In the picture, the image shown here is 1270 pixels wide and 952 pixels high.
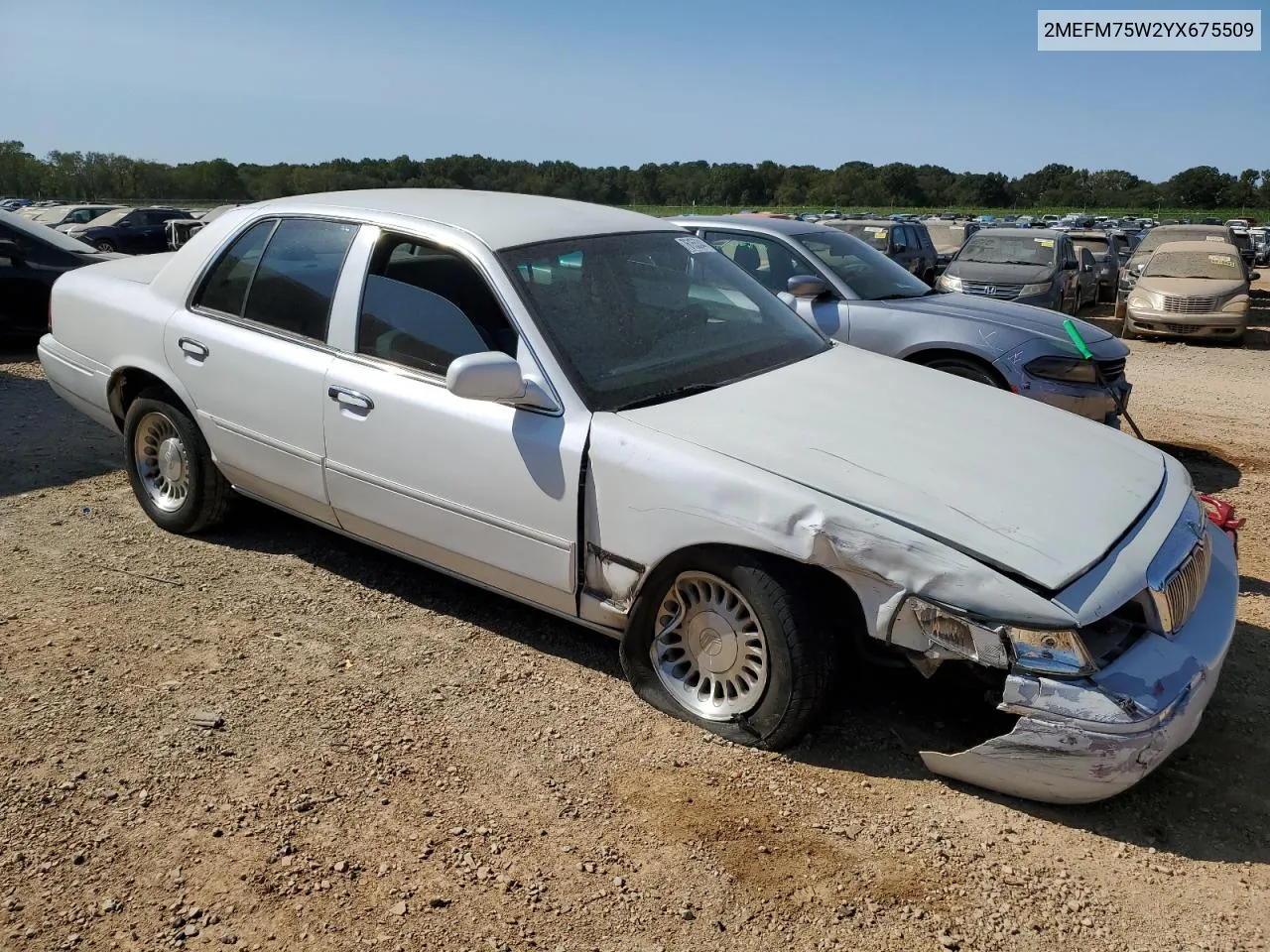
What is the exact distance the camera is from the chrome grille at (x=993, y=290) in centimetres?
1262

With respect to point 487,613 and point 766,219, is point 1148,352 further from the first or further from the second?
point 487,613

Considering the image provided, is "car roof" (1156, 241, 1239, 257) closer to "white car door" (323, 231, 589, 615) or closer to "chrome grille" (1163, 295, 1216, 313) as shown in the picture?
"chrome grille" (1163, 295, 1216, 313)

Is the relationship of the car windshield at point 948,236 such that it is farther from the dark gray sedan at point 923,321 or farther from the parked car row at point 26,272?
the parked car row at point 26,272

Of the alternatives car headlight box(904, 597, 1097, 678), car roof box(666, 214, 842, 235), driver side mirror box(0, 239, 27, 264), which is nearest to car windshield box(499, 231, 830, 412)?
car headlight box(904, 597, 1097, 678)

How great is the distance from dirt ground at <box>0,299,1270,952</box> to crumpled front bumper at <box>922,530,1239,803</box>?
0.19 m

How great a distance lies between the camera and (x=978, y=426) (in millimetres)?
3596

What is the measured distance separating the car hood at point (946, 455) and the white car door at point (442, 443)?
42 centimetres

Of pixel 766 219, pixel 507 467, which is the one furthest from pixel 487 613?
pixel 766 219

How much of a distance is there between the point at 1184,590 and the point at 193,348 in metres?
4.02

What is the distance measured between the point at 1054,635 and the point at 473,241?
2417 mm

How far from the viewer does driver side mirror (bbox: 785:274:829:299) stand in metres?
6.65

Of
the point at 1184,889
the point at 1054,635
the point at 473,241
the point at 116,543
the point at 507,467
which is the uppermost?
the point at 473,241

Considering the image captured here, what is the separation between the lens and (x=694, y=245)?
173 inches

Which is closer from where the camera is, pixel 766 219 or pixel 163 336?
pixel 163 336
